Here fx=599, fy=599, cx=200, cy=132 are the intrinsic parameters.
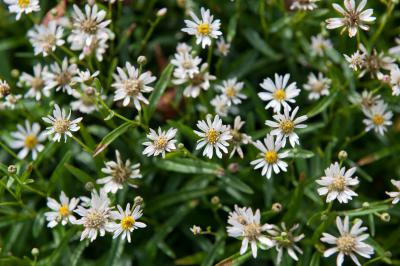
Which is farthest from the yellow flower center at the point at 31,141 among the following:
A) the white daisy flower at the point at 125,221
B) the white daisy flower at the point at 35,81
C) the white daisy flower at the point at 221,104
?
the white daisy flower at the point at 221,104

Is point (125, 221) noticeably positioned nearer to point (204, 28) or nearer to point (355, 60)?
point (204, 28)

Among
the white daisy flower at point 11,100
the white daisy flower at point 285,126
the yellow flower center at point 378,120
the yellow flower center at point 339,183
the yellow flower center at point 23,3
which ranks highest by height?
the yellow flower center at point 23,3

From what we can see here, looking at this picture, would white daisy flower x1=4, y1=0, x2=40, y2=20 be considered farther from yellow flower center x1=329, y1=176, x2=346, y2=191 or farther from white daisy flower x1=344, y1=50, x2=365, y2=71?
yellow flower center x1=329, y1=176, x2=346, y2=191

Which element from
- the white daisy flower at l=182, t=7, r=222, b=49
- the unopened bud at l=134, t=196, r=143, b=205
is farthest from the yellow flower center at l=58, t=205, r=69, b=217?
the white daisy flower at l=182, t=7, r=222, b=49

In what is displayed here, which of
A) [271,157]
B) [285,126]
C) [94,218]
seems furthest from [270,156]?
[94,218]

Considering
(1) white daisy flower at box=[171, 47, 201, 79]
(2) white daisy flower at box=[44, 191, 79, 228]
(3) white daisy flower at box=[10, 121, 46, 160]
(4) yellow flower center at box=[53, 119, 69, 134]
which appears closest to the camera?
(4) yellow flower center at box=[53, 119, 69, 134]

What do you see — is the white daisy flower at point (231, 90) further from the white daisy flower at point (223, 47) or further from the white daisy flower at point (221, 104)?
the white daisy flower at point (223, 47)
